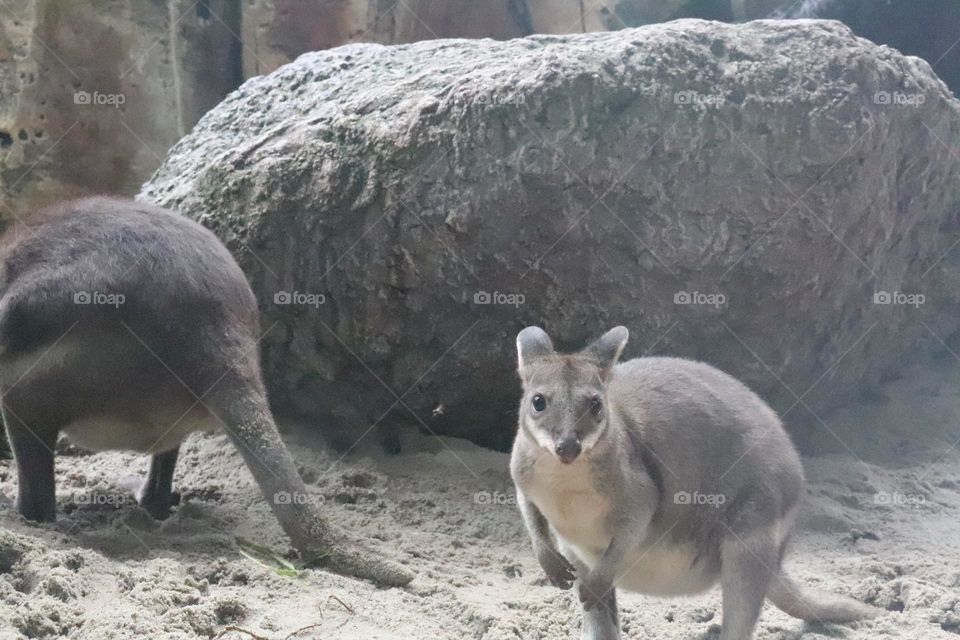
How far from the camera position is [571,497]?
365 centimetres

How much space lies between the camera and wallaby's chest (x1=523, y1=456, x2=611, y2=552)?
3.62 meters

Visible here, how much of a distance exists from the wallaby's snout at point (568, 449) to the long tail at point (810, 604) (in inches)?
51.2

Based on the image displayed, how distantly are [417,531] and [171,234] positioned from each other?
1.97 metres

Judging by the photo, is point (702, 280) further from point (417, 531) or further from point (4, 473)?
point (4, 473)

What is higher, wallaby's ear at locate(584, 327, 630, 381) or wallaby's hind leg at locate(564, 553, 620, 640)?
wallaby's ear at locate(584, 327, 630, 381)

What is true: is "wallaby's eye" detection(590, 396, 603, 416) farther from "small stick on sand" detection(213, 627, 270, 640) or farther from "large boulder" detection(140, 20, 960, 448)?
"large boulder" detection(140, 20, 960, 448)

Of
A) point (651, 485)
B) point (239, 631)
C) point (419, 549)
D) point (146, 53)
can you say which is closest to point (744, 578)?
point (651, 485)

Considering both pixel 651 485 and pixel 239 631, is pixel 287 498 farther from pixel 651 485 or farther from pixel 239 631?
pixel 651 485

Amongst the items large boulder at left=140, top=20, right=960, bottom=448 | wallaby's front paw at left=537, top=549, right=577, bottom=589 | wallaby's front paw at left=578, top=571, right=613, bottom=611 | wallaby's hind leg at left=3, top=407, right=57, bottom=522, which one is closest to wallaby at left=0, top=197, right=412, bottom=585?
wallaby's hind leg at left=3, top=407, right=57, bottom=522

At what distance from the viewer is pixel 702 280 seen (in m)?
5.56

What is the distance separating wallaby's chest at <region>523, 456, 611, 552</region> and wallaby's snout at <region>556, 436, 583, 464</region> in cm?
19

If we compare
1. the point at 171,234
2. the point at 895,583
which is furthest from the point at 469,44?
the point at 895,583

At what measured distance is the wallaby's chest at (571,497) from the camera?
3615mm

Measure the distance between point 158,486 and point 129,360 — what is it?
3.09 ft
